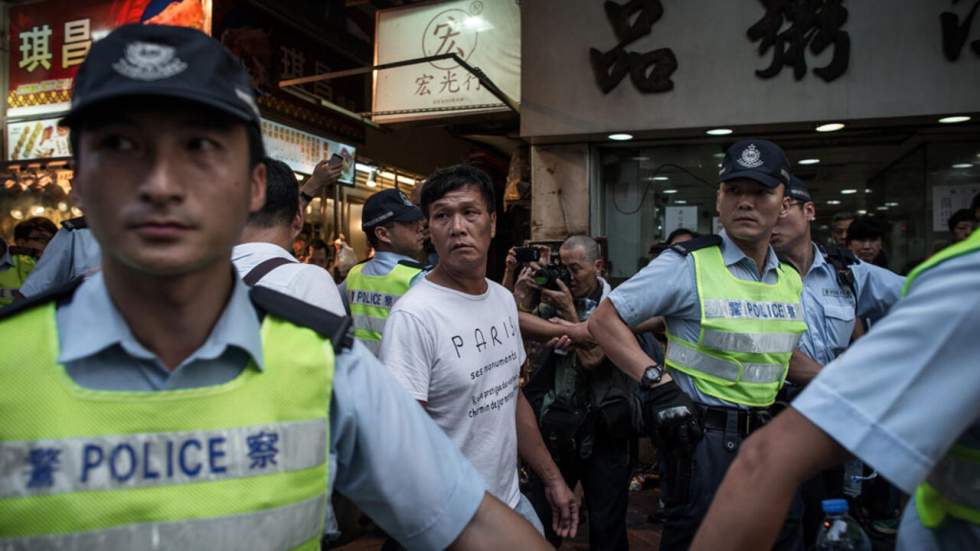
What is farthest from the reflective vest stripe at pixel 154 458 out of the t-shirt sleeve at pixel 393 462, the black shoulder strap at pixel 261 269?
the black shoulder strap at pixel 261 269

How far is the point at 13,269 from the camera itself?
22.3 feet

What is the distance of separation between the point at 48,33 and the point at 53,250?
637cm

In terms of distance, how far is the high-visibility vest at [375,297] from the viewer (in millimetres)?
4488

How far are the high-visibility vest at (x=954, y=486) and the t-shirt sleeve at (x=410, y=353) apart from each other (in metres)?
1.52

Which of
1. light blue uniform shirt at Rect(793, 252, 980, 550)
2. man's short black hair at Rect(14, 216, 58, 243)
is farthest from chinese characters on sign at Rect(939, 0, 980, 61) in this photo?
man's short black hair at Rect(14, 216, 58, 243)

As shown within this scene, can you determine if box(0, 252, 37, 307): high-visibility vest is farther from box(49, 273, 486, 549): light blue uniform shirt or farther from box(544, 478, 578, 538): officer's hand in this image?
box(49, 273, 486, 549): light blue uniform shirt

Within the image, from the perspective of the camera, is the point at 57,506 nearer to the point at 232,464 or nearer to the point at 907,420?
the point at 232,464

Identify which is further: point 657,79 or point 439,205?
point 657,79

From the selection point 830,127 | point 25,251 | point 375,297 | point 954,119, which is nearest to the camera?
point 375,297

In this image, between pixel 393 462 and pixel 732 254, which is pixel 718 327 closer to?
pixel 732 254

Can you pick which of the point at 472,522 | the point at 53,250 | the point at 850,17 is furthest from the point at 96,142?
the point at 850,17

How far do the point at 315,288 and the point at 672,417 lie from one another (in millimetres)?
1486

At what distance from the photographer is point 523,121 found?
7426mm

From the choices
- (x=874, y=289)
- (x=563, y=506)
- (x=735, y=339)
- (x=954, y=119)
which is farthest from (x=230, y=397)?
(x=954, y=119)
